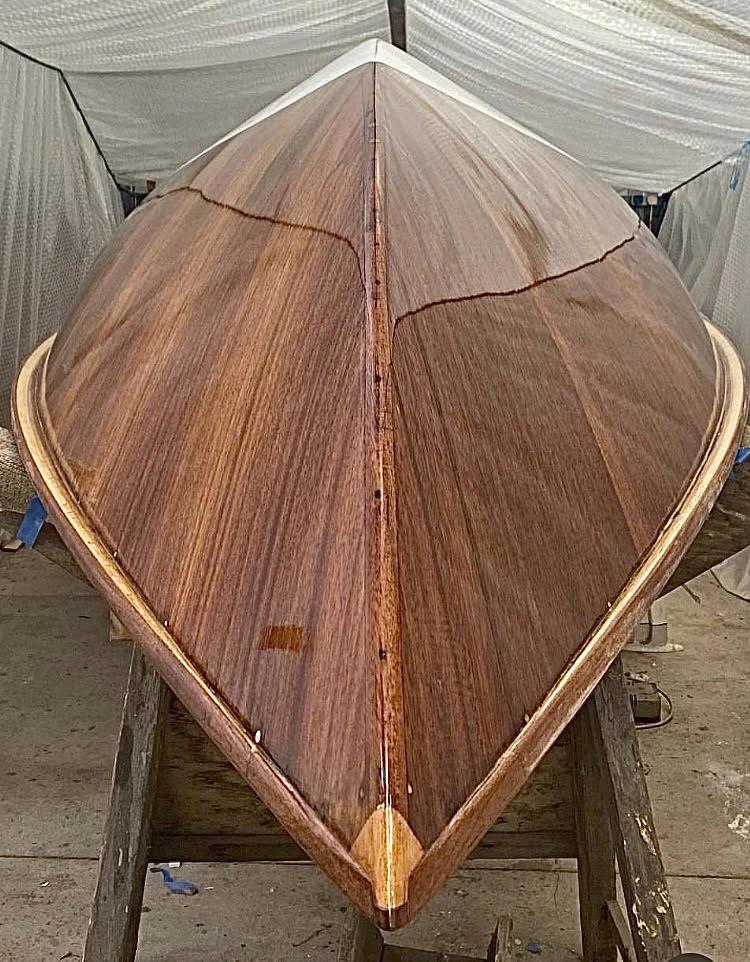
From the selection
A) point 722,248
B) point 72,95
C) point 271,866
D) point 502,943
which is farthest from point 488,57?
point 502,943

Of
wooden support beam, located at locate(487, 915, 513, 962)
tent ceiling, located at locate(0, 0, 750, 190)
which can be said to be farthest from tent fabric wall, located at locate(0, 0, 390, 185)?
wooden support beam, located at locate(487, 915, 513, 962)

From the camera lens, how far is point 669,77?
279 cm

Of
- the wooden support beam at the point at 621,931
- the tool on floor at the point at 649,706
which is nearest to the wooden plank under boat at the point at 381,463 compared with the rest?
the wooden support beam at the point at 621,931

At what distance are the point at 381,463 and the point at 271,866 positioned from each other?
139 cm

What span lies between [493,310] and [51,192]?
277cm

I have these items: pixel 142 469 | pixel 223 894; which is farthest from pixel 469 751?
pixel 223 894

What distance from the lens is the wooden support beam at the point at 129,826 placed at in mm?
1197

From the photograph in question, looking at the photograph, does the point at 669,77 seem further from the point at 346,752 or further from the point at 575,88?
the point at 346,752

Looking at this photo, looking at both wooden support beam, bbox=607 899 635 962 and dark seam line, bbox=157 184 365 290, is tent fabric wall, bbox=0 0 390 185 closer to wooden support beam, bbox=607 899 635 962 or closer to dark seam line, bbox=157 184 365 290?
dark seam line, bbox=157 184 365 290

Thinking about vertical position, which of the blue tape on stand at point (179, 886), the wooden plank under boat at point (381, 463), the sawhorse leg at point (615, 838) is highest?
the wooden plank under boat at point (381, 463)

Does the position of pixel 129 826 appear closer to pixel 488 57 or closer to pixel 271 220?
pixel 271 220

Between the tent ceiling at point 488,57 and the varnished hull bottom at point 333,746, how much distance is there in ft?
5.43

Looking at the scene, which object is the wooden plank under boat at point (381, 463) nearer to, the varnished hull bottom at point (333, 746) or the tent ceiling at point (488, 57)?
the varnished hull bottom at point (333, 746)

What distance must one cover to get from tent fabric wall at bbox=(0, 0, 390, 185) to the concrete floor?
1694 mm
